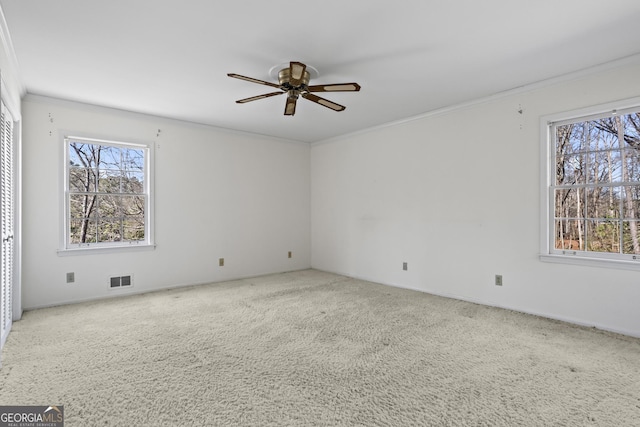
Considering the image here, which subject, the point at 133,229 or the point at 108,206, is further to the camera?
the point at 133,229

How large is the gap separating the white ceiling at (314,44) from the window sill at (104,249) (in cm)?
181

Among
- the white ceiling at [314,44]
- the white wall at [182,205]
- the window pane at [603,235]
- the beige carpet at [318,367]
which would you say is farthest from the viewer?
the white wall at [182,205]

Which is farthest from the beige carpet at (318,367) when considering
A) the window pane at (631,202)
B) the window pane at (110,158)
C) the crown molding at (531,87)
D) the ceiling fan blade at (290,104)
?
the crown molding at (531,87)

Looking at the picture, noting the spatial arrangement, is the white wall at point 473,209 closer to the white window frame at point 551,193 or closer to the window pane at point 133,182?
the white window frame at point 551,193

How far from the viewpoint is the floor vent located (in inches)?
169

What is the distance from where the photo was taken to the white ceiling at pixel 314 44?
86.8 inches

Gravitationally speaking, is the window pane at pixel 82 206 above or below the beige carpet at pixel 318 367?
above

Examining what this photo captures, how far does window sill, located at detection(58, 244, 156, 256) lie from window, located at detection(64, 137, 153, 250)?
0.17 ft

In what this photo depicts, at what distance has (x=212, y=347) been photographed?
2713 mm

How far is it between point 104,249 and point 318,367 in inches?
133

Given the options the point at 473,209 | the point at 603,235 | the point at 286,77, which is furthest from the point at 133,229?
the point at 603,235

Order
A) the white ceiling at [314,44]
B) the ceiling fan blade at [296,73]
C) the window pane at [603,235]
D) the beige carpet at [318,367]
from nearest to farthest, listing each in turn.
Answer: the beige carpet at [318,367], the white ceiling at [314,44], the ceiling fan blade at [296,73], the window pane at [603,235]

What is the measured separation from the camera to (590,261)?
3.17 metres

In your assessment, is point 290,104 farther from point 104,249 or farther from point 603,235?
point 603,235
